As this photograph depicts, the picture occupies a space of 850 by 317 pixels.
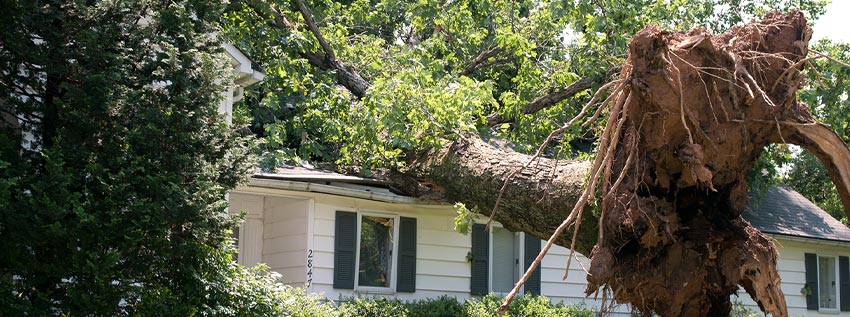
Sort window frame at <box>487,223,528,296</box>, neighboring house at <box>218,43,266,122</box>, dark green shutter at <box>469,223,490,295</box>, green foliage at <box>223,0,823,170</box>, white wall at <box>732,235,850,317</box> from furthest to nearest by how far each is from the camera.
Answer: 1. white wall at <box>732,235,850,317</box>
2. window frame at <box>487,223,528,296</box>
3. dark green shutter at <box>469,223,490,295</box>
4. green foliage at <box>223,0,823,170</box>
5. neighboring house at <box>218,43,266,122</box>

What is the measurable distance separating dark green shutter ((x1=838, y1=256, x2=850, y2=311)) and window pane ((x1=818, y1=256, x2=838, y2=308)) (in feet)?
0.42

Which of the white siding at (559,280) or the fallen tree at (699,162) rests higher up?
the fallen tree at (699,162)

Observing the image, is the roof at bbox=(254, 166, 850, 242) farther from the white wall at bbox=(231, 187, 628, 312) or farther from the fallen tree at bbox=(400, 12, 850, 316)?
the fallen tree at bbox=(400, 12, 850, 316)

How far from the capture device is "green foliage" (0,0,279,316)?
23.5ft

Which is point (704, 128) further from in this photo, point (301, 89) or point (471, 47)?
point (471, 47)

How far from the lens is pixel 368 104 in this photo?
1233cm

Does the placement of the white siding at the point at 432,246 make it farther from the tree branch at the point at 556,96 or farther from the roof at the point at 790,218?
the roof at the point at 790,218

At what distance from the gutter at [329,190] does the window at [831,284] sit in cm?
971

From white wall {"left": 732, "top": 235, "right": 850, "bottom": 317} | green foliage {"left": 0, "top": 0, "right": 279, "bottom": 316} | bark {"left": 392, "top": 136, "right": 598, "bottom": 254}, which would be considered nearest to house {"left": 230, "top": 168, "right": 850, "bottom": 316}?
bark {"left": 392, "top": 136, "right": 598, "bottom": 254}

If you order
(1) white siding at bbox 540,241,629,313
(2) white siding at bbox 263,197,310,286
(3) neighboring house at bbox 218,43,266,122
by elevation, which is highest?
(3) neighboring house at bbox 218,43,266,122

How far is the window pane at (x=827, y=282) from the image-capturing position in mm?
19328

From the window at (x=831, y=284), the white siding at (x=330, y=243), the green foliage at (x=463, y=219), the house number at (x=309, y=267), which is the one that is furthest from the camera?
the window at (x=831, y=284)

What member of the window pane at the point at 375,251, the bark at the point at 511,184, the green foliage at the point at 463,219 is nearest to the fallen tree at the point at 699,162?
the bark at the point at 511,184

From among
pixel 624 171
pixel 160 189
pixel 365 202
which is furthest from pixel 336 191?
pixel 624 171
